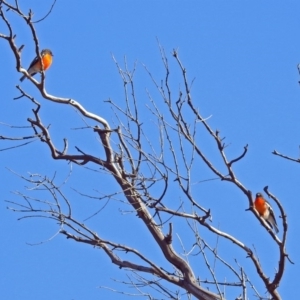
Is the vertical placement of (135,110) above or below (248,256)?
above

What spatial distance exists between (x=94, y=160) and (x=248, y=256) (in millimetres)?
1452

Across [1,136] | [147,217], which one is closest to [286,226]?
[147,217]

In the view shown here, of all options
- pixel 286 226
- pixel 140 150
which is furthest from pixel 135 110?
pixel 286 226

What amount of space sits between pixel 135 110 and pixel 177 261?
106cm

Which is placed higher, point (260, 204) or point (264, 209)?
point (260, 204)

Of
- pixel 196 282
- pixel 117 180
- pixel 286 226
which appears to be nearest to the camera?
pixel 286 226

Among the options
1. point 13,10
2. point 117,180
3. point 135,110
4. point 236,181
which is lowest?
point 236,181

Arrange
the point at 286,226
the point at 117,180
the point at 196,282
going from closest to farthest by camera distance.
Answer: the point at 286,226 → the point at 196,282 → the point at 117,180

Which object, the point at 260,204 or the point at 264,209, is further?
the point at 260,204

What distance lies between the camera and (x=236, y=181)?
4.41 metres

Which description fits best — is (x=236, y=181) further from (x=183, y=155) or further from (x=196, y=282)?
(x=196, y=282)

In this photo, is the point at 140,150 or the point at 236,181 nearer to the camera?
the point at 236,181

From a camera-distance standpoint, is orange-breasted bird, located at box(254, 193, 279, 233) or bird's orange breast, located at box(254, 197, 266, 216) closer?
orange-breasted bird, located at box(254, 193, 279, 233)

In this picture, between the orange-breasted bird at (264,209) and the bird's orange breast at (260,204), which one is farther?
the bird's orange breast at (260,204)
